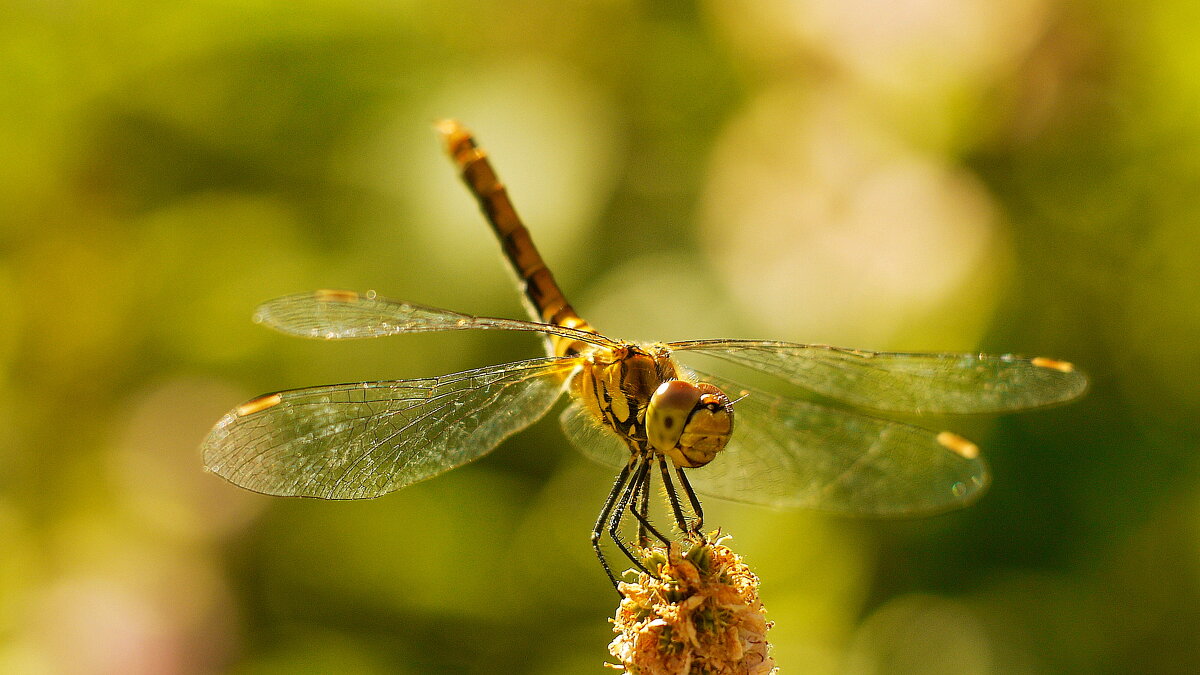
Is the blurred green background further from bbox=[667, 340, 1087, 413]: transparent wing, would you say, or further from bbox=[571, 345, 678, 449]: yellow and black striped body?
bbox=[571, 345, 678, 449]: yellow and black striped body

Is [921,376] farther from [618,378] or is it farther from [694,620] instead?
[694,620]

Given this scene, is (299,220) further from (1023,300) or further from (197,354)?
(1023,300)


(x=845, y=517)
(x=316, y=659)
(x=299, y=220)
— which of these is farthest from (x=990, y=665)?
(x=299, y=220)

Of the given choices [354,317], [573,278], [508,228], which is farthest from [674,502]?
[573,278]

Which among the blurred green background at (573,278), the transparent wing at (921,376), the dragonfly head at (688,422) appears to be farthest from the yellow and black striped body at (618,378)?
the blurred green background at (573,278)

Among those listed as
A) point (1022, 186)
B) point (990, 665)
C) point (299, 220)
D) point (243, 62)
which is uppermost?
point (243, 62)

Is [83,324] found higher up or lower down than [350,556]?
higher up

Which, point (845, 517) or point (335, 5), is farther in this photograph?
point (335, 5)
